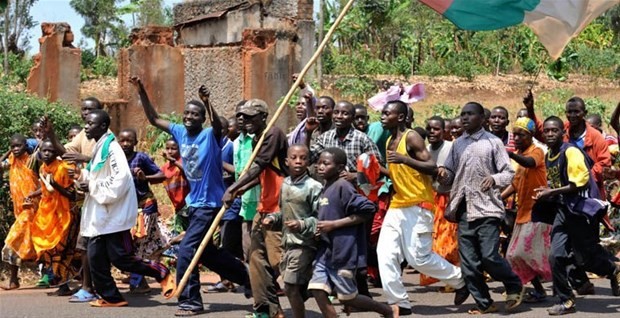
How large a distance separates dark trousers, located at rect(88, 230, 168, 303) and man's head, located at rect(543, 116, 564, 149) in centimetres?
329

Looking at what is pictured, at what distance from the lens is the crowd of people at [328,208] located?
21.9 feet

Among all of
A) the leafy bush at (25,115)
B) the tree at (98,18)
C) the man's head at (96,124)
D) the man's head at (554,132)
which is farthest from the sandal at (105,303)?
the tree at (98,18)

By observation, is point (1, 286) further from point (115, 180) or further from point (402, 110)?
point (402, 110)

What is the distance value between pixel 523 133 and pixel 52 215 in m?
3.99

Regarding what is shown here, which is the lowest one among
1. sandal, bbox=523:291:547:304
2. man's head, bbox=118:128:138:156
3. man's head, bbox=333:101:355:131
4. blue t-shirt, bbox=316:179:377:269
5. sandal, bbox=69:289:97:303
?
sandal, bbox=69:289:97:303

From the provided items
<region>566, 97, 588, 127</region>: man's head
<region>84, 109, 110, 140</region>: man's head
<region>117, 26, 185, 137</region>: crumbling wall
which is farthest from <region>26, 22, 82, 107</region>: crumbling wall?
<region>566, 97, 588, 127</region>: man's head

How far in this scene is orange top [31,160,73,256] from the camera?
339 inches

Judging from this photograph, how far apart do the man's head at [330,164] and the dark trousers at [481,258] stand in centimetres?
119

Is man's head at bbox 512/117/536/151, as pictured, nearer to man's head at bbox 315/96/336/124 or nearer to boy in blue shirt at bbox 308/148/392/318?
man's head at bbox 315/96/336/124

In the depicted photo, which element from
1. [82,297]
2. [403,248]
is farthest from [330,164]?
[82,297]

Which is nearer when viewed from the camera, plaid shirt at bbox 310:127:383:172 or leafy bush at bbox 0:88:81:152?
plaid shirt at bbox 310:127:383:172

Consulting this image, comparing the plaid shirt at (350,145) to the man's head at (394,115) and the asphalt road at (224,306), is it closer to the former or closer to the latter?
the man's head at (394,115)

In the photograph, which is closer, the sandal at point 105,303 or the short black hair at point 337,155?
the short black hair at point 337,155

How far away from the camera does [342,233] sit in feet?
21.6
